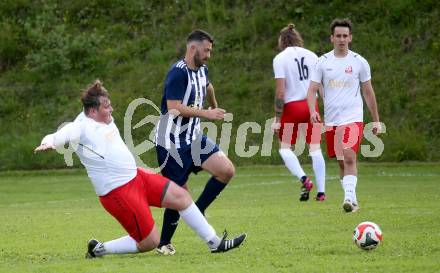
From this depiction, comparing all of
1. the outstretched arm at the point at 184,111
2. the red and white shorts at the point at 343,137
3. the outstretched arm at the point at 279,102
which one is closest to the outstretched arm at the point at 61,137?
the outstretched arm at the point at 184,111

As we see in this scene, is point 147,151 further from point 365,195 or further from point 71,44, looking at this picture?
point 365,195

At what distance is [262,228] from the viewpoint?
1148cm

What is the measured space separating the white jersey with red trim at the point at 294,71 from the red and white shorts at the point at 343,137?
193 cm

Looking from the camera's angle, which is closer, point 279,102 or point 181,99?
point 181,99

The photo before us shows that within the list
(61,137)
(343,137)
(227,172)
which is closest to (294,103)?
(343,137)

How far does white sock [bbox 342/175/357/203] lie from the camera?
1280 cm

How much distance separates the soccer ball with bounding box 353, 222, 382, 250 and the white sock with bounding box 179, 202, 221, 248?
123cm

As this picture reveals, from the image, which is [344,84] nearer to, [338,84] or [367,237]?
[338,84]

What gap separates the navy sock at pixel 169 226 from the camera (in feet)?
32.6

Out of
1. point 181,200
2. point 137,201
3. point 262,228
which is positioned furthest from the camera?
point 262,228

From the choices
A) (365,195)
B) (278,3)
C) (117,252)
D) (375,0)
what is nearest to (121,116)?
(278,3)

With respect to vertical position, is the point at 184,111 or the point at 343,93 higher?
the point at 343,93

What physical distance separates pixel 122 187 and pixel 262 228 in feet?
8.88

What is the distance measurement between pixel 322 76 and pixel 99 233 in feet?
11.9
